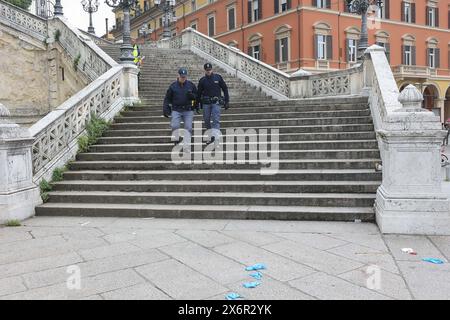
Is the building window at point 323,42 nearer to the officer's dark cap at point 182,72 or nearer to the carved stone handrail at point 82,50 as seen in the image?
the carved stone handrail at point 82,50

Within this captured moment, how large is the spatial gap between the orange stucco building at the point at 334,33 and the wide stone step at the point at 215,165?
2848 cm

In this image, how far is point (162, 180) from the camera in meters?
8.03

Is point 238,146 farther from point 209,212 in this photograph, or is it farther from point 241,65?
point 241,65

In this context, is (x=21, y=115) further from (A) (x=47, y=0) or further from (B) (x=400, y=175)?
(B) (x=400, y=175)

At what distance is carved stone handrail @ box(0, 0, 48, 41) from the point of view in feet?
58.4

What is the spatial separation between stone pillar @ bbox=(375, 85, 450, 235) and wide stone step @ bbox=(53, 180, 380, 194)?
50.0 inches

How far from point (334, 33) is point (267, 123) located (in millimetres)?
29775

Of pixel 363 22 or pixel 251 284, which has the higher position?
pixel 363 22

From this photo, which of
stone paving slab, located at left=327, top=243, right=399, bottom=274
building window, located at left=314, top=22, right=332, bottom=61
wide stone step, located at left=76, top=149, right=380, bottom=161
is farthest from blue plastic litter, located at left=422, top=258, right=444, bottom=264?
building window, located at left=314, top=22, right=332, bottom=61

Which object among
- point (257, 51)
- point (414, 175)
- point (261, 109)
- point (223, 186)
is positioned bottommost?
point (223, 186)

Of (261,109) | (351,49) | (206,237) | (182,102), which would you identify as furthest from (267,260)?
(351,49)

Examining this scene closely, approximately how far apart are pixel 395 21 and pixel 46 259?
42.4 m

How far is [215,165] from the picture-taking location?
8219mm

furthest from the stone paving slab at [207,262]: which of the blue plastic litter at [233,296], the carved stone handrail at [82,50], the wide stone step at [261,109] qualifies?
the carved stone handrail at [82,50]
